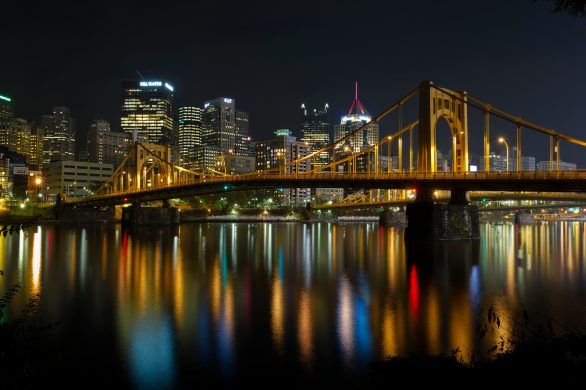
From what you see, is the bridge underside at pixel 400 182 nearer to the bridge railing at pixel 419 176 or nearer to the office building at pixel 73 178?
the bridge railing at pixel 419 176

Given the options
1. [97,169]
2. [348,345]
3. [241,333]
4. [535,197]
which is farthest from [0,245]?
[97,169]

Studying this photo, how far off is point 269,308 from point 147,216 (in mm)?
76583

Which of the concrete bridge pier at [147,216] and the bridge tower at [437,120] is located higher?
the bridge tower at [437,120]

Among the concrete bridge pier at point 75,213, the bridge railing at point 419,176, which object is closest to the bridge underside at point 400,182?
the bridge railing at point 419,176

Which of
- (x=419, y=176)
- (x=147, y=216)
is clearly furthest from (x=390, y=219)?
(x=419, y=176)

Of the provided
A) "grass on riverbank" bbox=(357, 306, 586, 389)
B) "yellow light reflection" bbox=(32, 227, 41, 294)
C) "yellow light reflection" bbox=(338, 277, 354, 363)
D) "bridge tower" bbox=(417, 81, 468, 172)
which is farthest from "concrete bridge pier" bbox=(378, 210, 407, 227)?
"grass on riverbank" bbox=(357, 306, 586, 389)

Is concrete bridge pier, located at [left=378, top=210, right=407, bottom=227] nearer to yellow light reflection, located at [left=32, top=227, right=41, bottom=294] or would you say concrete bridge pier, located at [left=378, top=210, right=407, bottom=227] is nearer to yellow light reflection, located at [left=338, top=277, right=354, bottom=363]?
yellow light reflection, located at [left=32, top=227, right=41, bottom=294]

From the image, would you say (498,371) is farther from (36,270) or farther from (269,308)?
(36,270)

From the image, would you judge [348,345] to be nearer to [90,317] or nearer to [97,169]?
[90,317]

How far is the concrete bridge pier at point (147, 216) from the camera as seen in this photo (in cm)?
9088

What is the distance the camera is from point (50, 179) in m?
177

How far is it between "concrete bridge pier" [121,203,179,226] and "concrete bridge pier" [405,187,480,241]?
5198 centimetres

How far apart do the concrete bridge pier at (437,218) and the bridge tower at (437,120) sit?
2.98m

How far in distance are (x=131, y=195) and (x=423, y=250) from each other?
59.0 metres
